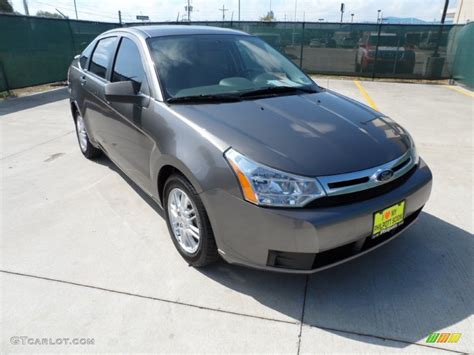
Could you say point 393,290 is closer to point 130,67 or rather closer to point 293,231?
point 293,231

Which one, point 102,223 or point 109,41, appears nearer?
point 102,223

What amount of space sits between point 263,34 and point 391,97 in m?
7.23

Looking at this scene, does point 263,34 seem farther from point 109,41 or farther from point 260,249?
point 260,249

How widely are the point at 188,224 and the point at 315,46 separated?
533 inches

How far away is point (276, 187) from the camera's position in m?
1.97

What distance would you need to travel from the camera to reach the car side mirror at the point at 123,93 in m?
2.76

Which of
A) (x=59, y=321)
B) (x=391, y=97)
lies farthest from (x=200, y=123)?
(x=391, y=97)

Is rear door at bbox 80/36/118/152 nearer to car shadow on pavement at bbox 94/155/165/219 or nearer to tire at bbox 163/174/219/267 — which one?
car shadow on pavement at bbox 94/155/165/219

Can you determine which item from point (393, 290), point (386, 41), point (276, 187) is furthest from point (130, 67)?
point (386, 41)

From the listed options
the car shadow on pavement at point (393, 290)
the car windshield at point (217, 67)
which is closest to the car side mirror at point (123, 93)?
the car windshield at point (217, 67)

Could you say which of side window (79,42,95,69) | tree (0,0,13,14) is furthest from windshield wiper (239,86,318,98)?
tree (0,0,13,14)

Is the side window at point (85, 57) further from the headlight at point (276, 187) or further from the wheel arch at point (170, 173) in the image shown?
the headlight at point (276, 187)

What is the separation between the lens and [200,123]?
7.62 feet
